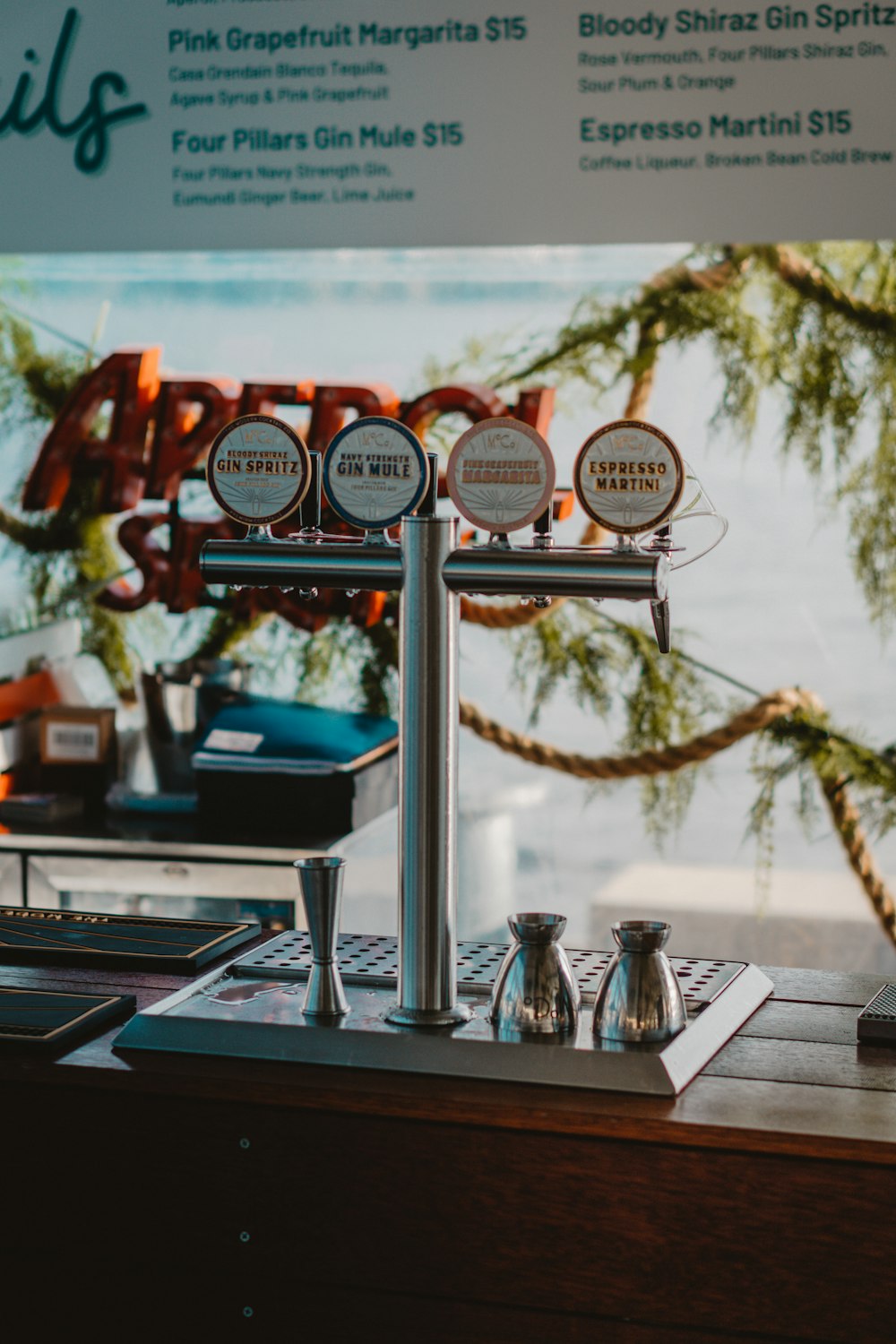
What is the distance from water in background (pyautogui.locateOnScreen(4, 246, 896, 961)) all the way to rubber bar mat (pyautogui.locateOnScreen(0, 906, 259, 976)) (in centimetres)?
150

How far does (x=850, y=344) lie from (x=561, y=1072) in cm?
201

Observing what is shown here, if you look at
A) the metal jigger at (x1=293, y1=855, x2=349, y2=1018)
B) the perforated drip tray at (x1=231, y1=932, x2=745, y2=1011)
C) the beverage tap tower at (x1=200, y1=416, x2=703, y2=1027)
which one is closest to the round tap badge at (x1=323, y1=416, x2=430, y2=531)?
the beverage tap tower at (x1=200, y1=416, x2=703, y2=1027)

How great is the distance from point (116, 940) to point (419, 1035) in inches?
18.4

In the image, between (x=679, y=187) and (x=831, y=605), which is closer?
(x=679, y=187)

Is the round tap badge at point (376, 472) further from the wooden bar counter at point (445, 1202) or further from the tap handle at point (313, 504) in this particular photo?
the wooden bar counter at point (445, 1202)

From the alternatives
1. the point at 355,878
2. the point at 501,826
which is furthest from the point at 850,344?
the point at 355,878

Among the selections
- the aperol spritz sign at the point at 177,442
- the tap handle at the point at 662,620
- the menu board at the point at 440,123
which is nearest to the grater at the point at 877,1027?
the tap handle at the point at 662,620

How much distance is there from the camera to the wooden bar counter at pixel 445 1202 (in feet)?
3.32

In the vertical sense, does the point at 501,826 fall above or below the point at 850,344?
below

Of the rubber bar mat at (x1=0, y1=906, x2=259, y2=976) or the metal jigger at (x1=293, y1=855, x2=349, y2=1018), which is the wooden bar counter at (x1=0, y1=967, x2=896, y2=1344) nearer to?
the metal jigger at (x1=293, y1=855, x2=349, y2=1018)

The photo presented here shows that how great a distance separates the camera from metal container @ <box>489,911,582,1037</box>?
115 centimetres

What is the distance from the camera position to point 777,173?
261 cm

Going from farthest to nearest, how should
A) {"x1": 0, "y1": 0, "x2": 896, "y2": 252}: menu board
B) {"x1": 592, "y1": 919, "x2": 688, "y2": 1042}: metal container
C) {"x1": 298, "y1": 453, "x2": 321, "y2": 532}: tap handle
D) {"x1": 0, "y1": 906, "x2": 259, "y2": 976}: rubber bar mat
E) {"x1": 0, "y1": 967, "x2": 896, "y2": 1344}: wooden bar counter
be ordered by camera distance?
{"x1": 0, "y1": 0, "x2": 896, "y2": 252}: menu board, {"x1": 0, "y1": 906, "x2": 259, "y2": 976}: rubber bar mat, {"x1": 298, "y1": 453, "x2": 321, "y2": 532}: tap handle, {"x1": 592, "y1": 919, "x2": 688, "y2": 1042}: metal container, {"x1": 0, "y1": 967, "x2": 896, "y2": 1344}: wooden bar counter

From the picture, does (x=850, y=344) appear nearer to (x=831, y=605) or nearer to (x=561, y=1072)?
(x=831, y=605)
